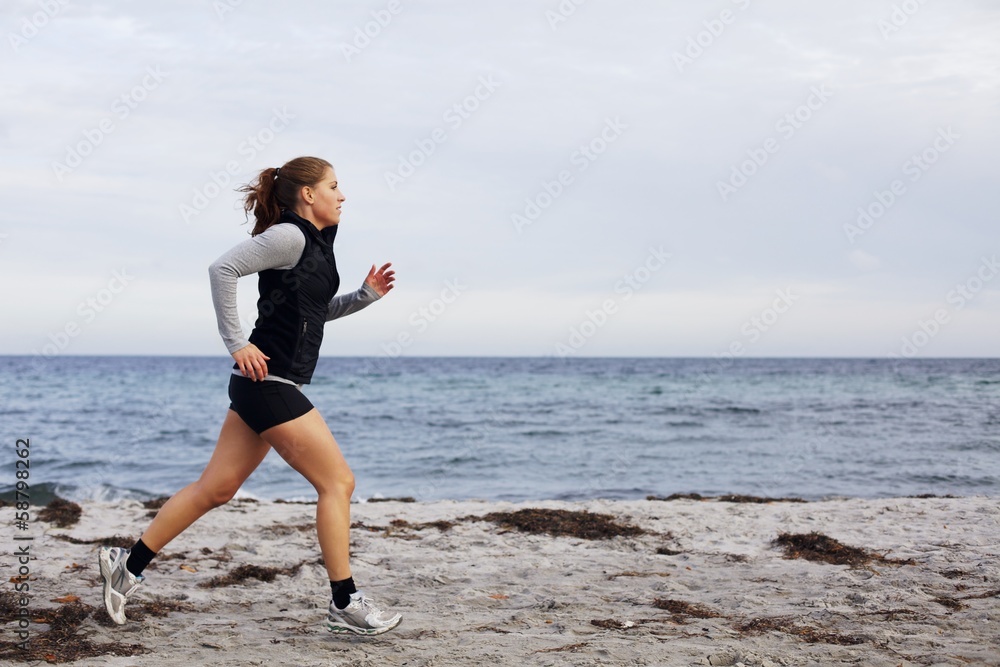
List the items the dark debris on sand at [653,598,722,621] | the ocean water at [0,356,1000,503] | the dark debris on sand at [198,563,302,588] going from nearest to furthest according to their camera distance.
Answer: the dark debris on sand at [653,598,722,621] → the dark debris on sand at [198,563,302,588] → the ocean water at [0,356,1000,503]

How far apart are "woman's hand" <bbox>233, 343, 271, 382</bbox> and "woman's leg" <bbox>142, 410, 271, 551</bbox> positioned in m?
0.41

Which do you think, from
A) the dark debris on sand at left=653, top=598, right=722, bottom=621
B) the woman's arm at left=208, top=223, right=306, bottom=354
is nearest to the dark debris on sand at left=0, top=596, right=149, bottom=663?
the woman's arm at left=208, top=223, right=306, bottom=354

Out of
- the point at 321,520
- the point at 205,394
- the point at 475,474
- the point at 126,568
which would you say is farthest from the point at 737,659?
the point at 205,394

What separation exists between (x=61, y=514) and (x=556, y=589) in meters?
4.76

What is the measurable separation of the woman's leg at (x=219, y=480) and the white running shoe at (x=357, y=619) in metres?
0.71

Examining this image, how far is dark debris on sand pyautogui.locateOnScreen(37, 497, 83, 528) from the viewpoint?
6771mm

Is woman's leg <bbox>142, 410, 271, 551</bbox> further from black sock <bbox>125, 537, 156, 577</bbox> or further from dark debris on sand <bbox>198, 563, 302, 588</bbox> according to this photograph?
dark debris on sand <bbox>198, 563, 302, 588</bbox>

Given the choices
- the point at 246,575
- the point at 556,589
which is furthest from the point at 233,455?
the point at 556,589

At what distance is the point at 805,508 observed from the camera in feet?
24.9

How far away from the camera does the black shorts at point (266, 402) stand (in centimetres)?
339

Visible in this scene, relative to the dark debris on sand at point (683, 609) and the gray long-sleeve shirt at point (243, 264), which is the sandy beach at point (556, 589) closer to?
the dark debris on sand at point (683, 609)

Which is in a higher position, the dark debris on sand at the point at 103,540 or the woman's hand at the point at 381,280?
the woman's hand at the point at 381,280

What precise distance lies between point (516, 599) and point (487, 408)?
20.2 meters

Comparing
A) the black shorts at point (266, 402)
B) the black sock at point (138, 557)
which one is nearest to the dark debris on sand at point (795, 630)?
the black shorts at point (266, 402)
